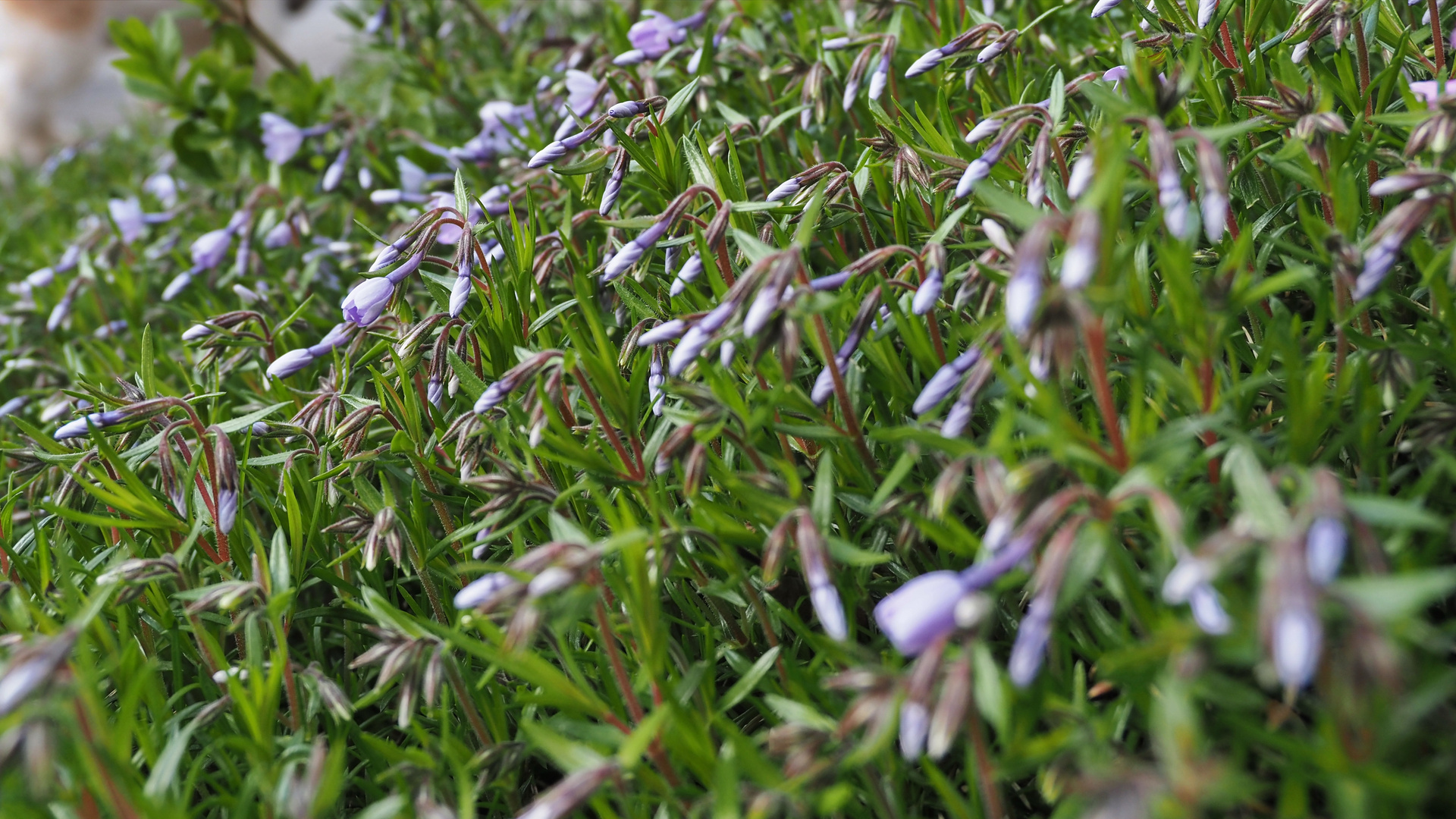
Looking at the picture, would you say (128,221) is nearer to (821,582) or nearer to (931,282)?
(931,282)

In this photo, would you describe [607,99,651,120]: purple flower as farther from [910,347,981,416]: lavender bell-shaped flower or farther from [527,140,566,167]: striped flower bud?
[910,347,981,416]: lavender bell-shaped flower

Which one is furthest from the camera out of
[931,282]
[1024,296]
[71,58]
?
[71,58]

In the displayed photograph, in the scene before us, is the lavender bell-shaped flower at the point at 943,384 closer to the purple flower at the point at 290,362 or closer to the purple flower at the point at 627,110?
the purple flower at the point at 627,110

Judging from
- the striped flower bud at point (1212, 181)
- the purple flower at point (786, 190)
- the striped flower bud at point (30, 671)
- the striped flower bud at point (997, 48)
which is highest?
the striped flower bud at point (30, 671)

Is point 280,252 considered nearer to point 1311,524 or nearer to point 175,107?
point 175,107

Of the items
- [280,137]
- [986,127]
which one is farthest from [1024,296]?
[280,137]

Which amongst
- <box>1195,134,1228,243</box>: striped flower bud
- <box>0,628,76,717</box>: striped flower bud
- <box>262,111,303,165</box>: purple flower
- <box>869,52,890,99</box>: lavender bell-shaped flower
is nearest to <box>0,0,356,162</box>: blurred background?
<box>262,111,303,165</box>: purple flower

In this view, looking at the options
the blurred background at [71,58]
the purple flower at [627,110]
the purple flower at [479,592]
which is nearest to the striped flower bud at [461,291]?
the purple flower at [627,110]
